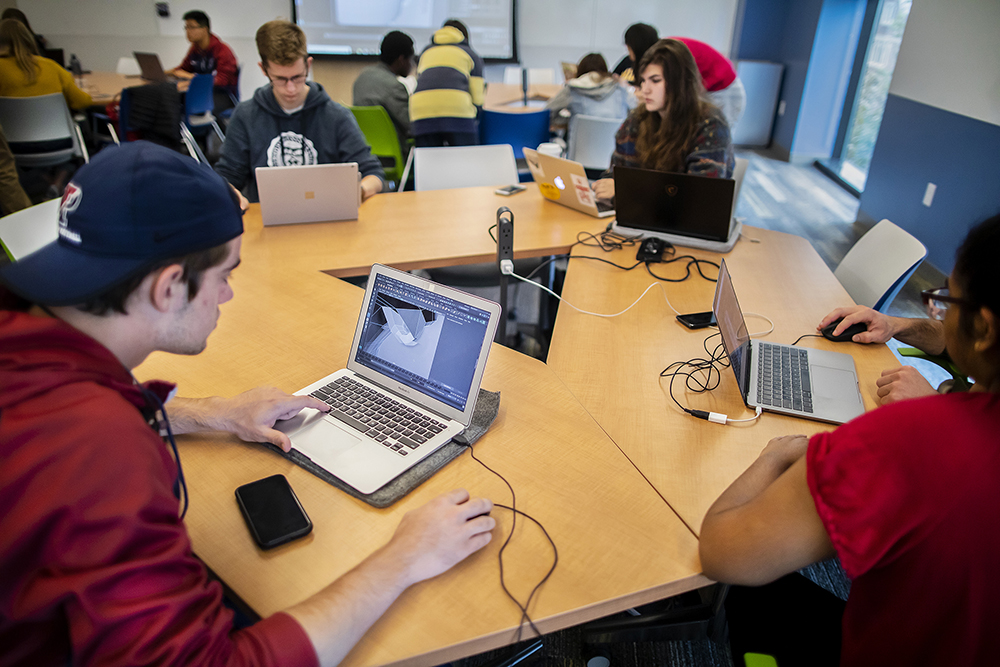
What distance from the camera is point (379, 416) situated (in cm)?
122

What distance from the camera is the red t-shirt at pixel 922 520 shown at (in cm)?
74

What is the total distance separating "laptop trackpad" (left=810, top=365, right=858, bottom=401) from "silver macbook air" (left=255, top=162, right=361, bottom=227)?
1766 mm

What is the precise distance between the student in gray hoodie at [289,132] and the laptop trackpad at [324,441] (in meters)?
1.82

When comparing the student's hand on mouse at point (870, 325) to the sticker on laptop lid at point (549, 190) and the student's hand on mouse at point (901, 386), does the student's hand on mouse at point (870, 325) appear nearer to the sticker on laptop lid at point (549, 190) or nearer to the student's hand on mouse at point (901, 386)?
the student's hand on mouse at point (901, 386)

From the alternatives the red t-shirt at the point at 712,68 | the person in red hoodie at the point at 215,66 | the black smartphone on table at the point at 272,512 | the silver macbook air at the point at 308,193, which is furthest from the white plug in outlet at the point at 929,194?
the person in red hoodie at the point at 215,66

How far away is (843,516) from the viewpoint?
0.81 meters

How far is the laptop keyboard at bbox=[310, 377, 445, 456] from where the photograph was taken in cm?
116

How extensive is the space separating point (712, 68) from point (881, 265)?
2708mm

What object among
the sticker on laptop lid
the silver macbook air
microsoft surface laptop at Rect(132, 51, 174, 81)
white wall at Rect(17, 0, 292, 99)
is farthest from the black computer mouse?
white wall at Rect(17, 0, 292, 99)

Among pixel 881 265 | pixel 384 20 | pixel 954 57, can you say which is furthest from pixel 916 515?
pixel 384 20

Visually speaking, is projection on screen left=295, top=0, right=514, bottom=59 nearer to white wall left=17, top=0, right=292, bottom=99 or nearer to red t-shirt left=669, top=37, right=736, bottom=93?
white wall left=17, top=0, right=292, bottom=99

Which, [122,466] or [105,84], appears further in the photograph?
[105,84]

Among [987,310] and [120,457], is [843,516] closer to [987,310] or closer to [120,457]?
[987,310]

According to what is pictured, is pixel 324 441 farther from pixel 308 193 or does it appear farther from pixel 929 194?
pixel 929 194
